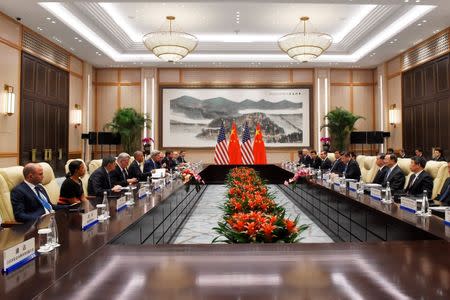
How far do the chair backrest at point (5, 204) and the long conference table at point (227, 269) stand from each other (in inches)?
26.6

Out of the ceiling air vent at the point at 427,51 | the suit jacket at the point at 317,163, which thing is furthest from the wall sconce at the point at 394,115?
the suit jacket at the point at 317,163

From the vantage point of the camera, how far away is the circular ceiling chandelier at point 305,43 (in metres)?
8.75

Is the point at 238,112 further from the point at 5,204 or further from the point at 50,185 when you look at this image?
the point at 5,204

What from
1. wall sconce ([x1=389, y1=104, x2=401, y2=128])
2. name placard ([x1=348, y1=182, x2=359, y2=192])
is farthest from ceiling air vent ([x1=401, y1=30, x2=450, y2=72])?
name placard ([x1=348, y1=182, x2=359, y2=192])

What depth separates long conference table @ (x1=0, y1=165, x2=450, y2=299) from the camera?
1321 mm

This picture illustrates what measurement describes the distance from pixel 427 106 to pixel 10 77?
9.38 meters

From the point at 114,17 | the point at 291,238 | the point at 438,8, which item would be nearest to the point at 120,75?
the point at 114,17

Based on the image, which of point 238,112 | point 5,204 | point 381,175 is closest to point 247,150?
point 238,112

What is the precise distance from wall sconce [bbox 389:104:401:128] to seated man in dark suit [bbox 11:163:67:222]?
10.4 meters

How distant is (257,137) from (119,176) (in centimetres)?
718

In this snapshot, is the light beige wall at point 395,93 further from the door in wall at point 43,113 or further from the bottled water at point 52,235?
the bottled water at point 52,235

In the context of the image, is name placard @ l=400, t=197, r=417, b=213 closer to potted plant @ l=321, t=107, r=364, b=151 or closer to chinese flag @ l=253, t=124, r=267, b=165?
chinese flag @ l=253, t=124, r=267, b=165

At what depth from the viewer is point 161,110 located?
41.9 feet

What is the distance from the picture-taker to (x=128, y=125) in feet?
39.0
